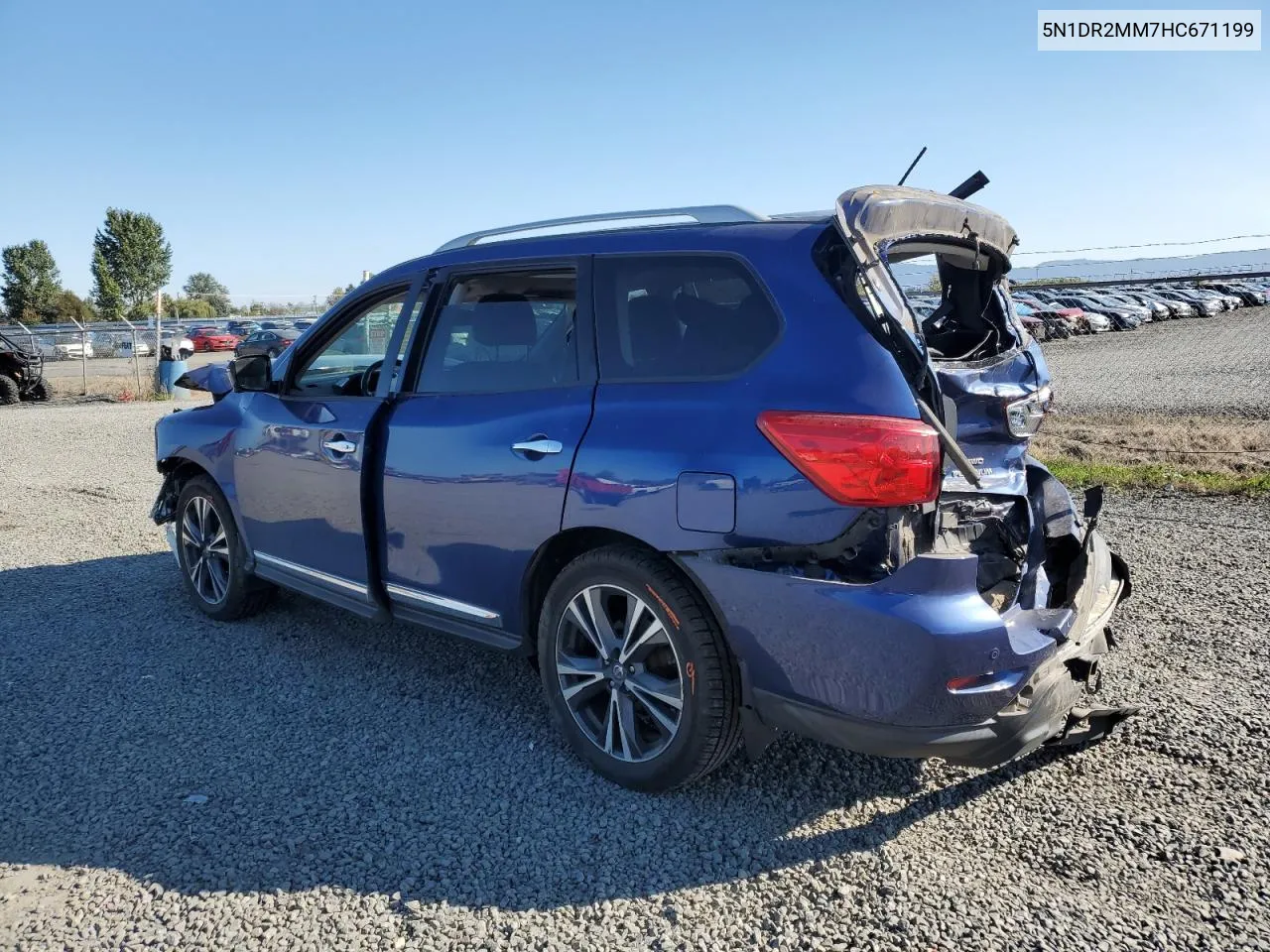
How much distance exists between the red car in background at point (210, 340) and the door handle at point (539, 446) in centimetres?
4567

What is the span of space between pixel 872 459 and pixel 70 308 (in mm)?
85125

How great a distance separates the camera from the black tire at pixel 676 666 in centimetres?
310

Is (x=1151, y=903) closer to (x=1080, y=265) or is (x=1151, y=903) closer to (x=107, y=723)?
(x=107, y=723)

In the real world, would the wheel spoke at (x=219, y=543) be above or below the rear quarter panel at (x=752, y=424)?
below

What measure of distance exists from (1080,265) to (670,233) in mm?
32834

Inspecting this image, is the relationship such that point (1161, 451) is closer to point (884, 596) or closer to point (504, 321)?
point (504, 321)

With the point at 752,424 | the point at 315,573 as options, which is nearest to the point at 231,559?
the point at 315,573

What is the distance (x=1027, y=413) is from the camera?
371cm

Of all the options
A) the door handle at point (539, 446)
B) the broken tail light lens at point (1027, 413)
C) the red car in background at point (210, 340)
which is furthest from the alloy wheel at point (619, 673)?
the red car in background at point (210, 340)

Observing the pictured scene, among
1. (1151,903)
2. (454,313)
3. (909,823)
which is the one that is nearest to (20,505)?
(454,313)

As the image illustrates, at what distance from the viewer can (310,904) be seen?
9.07ft

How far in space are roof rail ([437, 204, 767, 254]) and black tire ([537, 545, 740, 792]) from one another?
1.16 metres

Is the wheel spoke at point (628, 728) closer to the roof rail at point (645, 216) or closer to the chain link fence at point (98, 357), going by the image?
the roof rail at point (645, 216)

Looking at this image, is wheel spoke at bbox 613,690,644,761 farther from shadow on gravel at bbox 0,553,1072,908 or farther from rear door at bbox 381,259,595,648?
rear door at bbox 381,259,595,648
